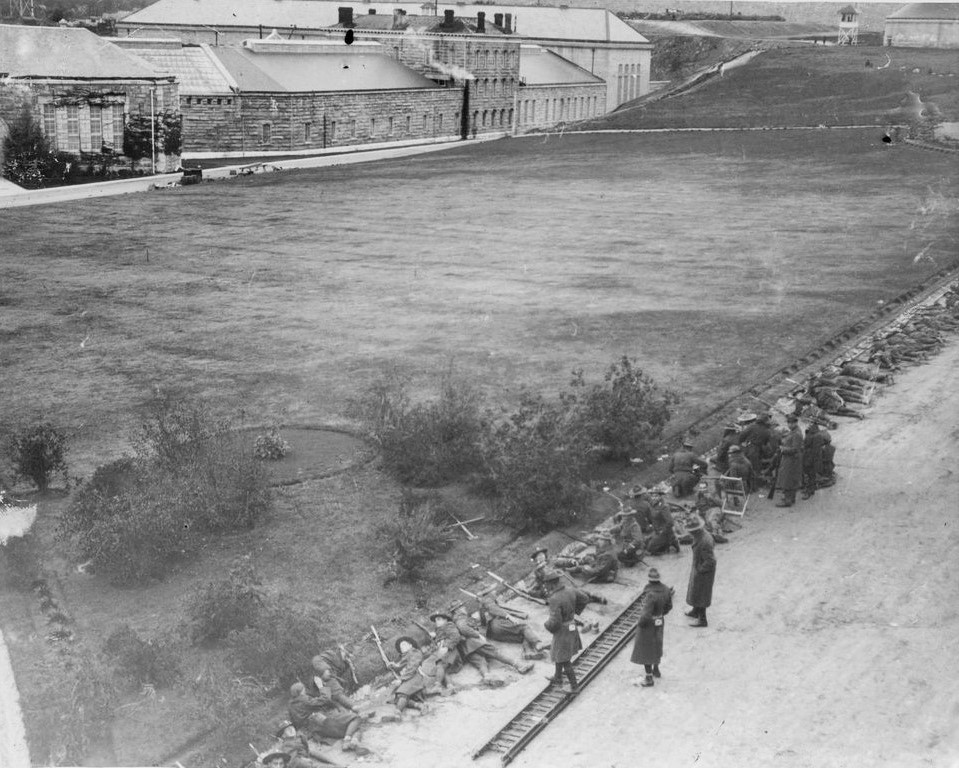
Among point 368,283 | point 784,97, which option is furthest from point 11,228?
point 784,97

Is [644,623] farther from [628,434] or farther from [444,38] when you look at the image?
[444,38]

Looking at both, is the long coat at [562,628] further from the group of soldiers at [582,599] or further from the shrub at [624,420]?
the shrub at [624,420]

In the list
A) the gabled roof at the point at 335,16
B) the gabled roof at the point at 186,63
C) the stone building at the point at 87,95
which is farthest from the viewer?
the gabled roof at the point at 335,16

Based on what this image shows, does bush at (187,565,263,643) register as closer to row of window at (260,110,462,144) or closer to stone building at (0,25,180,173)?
stone building at (0,25,180,173)

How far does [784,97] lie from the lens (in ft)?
262

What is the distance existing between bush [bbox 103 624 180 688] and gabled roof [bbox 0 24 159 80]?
149 ft

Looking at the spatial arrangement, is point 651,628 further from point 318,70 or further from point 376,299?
point 318,70

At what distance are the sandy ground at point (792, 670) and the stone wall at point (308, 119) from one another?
51.1 metres

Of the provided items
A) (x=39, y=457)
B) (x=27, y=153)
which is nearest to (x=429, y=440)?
(x=39, y=457)

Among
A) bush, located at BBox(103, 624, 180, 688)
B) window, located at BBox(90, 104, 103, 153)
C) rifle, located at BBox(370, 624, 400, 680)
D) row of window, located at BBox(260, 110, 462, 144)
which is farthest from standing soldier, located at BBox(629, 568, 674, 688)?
row of window, located at BBox(260, 110, 462, 144)

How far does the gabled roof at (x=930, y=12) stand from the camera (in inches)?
3826

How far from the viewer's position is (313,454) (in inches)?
798

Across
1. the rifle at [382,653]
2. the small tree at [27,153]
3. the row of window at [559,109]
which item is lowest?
the rifle at [382,653]

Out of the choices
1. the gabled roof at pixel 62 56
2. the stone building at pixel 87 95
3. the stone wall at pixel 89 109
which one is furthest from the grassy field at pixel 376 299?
the gabled roof at pixel 62 56
